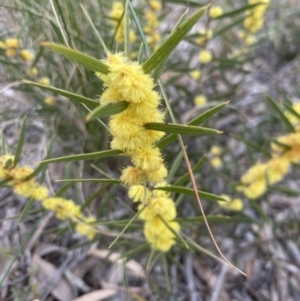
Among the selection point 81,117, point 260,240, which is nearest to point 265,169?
point 260,240

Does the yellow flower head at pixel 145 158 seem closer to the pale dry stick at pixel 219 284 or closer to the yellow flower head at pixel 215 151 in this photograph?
the pale dry stick at pixel 219 284

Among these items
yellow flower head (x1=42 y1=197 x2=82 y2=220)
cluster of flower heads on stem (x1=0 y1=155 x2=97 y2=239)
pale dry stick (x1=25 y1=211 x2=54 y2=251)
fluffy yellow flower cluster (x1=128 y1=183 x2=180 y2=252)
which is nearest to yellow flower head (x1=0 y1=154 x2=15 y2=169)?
cluster of flower heads on stem (x1=0 y1=155 x2=97 y2=239)

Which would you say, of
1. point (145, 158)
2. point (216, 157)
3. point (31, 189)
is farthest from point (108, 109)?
point (216, 157)

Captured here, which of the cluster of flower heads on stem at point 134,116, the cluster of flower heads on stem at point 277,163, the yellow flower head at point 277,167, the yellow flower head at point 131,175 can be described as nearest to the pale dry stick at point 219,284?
the cluster of flower heads on stem at point 277,163

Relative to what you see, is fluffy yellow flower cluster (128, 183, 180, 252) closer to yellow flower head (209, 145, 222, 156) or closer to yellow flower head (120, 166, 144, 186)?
yellow flower head (120, 166, 144, 186)

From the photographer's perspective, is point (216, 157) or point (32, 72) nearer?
point (32, 72)

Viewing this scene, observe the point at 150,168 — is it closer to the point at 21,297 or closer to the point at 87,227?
the point at 87,227

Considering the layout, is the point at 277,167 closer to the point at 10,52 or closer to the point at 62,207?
the point at 62,207
